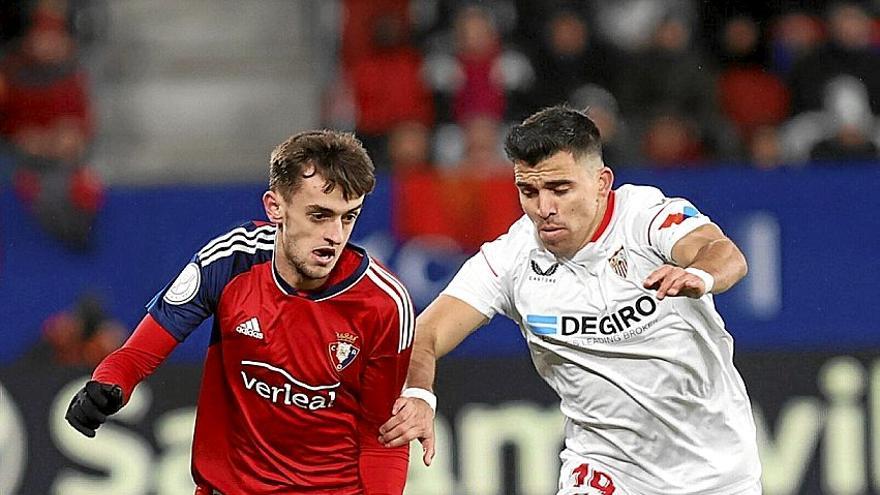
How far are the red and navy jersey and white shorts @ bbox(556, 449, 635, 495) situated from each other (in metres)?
0.79

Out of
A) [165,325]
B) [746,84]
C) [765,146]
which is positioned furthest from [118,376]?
[746,84]

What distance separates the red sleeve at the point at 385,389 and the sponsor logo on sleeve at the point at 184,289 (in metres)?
0.59

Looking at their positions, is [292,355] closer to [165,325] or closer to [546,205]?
[165,325]

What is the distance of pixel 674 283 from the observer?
16.0 ft

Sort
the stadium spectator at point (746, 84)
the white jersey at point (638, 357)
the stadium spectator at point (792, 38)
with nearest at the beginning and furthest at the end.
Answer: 1. the white jersey at point (638, 357)
2. the stadium spectator at point (792, 38)
3. the stadium spectator at point (746, 84)

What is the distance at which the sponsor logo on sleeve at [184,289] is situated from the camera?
5340 mm

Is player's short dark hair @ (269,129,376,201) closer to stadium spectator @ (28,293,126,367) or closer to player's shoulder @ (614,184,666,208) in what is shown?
player's shoulder @ (614,184,666,208)

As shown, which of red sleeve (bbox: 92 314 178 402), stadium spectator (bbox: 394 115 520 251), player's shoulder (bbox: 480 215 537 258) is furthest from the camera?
stadium spectator (bbox: 394 115 520 251)

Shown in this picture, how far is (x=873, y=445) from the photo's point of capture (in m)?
8.62

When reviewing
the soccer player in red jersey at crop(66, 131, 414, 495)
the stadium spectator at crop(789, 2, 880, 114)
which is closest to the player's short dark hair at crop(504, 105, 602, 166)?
the soccer player in red jersey at crop(66, 131, 414, 495)

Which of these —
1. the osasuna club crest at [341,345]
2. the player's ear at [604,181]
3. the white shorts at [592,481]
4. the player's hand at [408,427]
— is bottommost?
the white shorts at [592,481]

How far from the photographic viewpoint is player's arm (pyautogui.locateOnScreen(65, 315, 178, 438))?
5.05 m

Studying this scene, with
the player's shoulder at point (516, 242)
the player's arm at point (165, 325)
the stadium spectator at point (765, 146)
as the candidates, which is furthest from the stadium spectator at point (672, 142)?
the player's arm at point (165, 325)

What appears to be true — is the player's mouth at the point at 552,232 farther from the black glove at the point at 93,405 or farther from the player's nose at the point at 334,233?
the black glove at the point at 93,405
